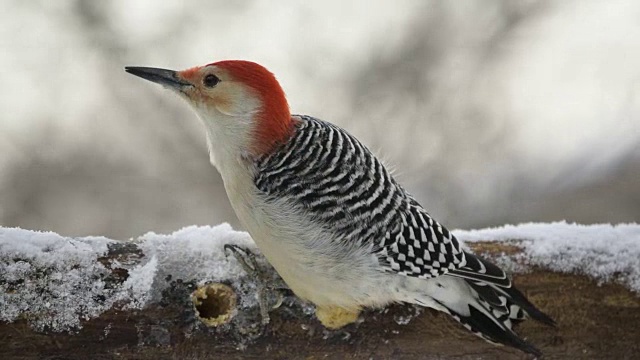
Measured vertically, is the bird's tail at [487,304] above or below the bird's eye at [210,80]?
below

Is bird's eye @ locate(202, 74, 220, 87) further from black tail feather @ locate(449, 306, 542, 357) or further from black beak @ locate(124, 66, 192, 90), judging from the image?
black tail feather @ locate(449, 306, 542, 357)

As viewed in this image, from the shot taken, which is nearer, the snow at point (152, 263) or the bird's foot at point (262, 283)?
the snow at point (152, 263)

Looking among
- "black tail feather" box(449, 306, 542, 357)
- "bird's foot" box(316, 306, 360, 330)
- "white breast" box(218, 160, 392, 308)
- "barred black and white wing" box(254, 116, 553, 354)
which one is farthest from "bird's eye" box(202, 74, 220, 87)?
"black tail feather" box(449, 306, 542, 357)

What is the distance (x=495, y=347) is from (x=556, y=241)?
41 centimetres

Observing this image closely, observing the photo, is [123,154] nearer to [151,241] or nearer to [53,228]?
[53,228]

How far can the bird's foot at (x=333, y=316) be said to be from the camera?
2439 millimetres

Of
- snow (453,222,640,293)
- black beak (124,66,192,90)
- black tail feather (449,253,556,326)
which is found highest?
black beak (124,66,192,90)

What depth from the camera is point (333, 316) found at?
245cm

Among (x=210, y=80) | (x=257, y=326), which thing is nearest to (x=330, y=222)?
(x=257, y=326)

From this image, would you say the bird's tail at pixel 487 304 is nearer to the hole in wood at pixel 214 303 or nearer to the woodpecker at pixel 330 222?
the woodpecker at pixel 330 222

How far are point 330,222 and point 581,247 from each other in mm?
853

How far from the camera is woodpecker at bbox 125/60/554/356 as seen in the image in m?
2.47

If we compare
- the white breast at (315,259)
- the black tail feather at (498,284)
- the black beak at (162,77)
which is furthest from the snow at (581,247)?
the black beak at (162,77)

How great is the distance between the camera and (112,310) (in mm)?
2303
